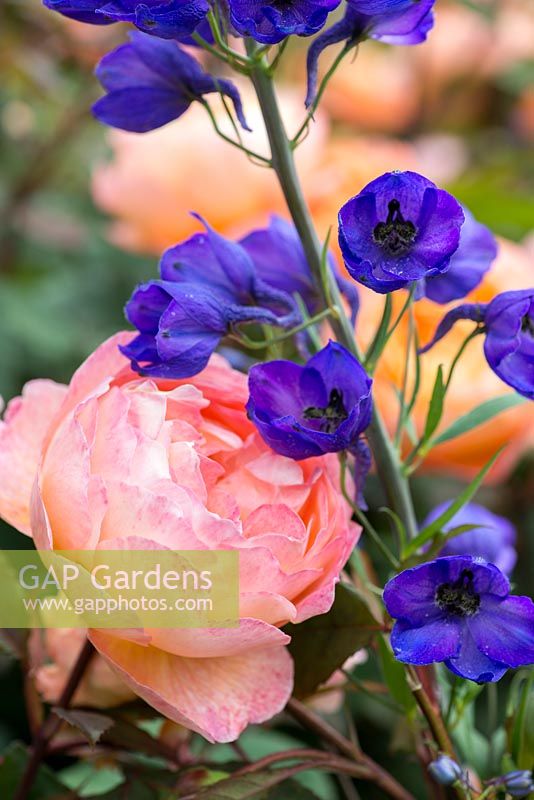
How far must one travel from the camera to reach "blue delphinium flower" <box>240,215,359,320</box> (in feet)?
1.33

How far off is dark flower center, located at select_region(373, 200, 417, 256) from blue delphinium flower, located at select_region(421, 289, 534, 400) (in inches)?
2.2

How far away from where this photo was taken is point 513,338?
0.36 meters

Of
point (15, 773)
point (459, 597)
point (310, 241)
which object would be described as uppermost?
point (310, 241)

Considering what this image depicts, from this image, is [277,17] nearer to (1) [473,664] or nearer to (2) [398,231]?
(2) [398,231]

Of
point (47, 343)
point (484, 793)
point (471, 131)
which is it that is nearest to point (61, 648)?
point (484, 793)

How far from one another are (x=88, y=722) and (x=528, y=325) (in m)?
0.21

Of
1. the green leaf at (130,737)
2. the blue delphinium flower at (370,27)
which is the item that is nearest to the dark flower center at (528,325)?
the blue delphinium flower at (370,27)

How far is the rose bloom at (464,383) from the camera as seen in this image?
64 centimetres

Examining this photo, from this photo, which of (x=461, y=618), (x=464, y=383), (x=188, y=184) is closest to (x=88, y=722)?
(x=461, y=618)

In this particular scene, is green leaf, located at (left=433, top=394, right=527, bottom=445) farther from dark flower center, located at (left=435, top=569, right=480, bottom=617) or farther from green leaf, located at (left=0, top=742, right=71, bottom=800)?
green leaf, located at (left=0, top=742, right=71, bottom=800)

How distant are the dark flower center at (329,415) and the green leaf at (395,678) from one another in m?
0.08

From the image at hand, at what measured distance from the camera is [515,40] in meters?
1.24

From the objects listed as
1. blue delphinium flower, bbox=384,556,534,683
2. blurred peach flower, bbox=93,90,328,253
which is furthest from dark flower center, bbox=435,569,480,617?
blurred peach flower, bbox=93,90,328,253

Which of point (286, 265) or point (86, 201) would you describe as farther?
point (86, 201)
